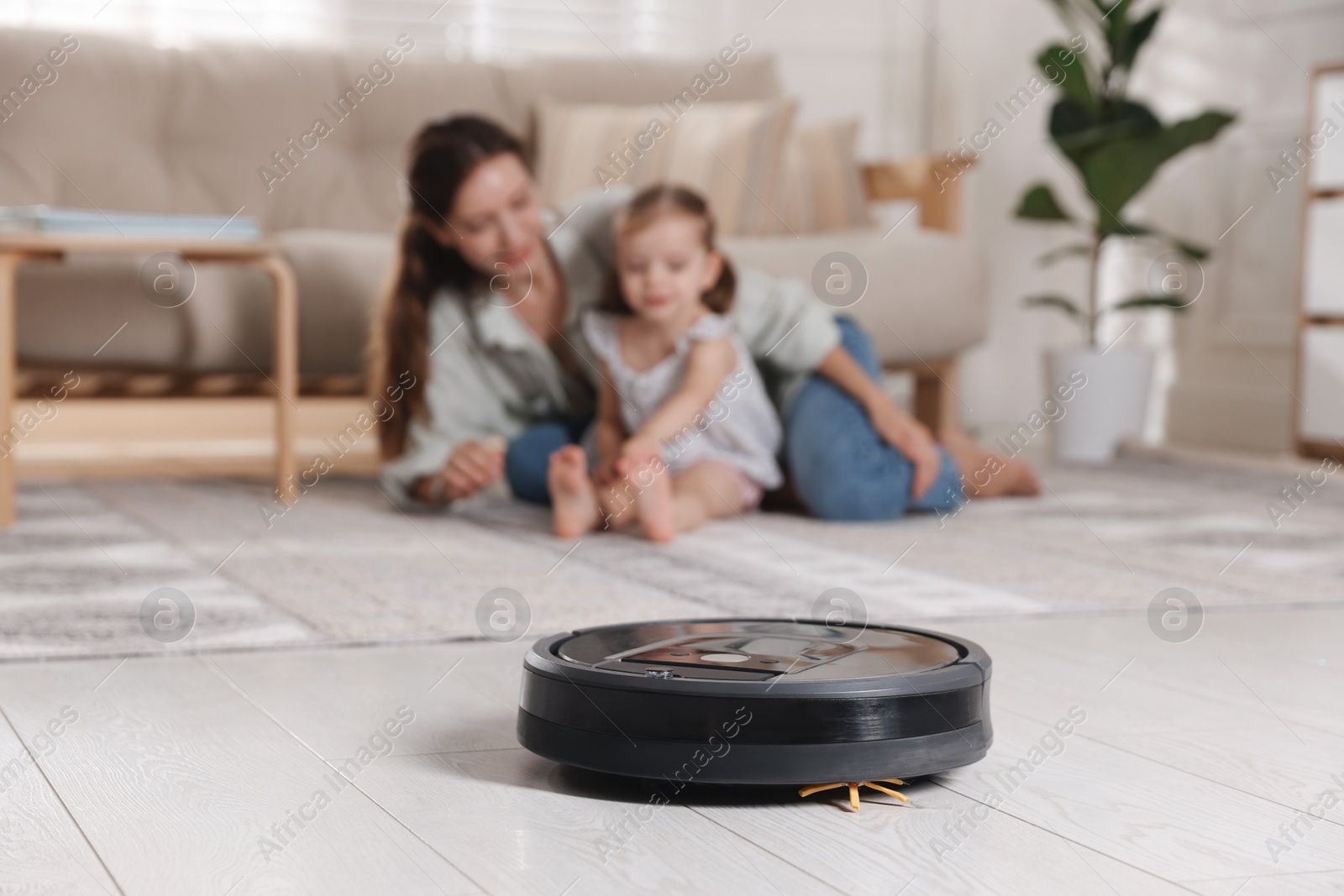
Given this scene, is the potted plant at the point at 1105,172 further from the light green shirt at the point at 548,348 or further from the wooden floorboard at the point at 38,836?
the wooden floorboard at the point at 38,836

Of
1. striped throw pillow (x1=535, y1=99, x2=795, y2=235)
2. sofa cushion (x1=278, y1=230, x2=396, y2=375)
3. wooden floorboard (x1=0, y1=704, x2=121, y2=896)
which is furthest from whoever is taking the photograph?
striped throw pillow (x1=535, y1=99, x2=795, y2=235)

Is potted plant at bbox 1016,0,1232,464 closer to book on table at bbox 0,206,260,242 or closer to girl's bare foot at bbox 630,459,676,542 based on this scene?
girl's bare foot at bbox 630,459,676,542

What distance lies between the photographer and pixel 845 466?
1922 mm

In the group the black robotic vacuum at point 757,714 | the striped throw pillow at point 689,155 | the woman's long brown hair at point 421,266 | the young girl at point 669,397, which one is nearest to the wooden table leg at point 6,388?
the woman's long brown hair at point 421,266

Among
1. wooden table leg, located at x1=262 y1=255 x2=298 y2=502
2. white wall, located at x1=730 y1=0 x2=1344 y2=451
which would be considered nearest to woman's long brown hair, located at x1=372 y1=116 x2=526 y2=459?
wooden table leg, located at x1=262 y1=255 x2=298 y2=502

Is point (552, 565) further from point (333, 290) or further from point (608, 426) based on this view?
point (333, 290)

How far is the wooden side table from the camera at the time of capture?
1818 mm

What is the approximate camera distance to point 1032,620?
50.1 inches

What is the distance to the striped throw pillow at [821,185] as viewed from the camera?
2.81m

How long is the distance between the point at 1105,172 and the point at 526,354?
4.49 feet

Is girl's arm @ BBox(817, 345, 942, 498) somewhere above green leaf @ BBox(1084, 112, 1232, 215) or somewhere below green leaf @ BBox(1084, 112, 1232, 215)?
below

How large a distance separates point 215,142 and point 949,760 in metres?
2.29

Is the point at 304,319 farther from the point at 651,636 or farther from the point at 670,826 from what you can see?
the point at 670,826

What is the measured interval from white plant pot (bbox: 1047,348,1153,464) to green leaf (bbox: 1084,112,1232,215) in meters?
0.31
